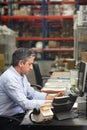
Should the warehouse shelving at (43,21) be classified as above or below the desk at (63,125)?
below

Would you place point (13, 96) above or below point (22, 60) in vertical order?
below

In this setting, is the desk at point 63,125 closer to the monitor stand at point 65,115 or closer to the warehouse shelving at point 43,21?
the monitor stand at point 65,115

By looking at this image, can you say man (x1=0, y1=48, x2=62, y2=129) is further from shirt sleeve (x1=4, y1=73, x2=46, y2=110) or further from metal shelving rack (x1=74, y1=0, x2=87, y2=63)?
metal shelving rack (x1=74, y1=0, x2=87, y2=63)

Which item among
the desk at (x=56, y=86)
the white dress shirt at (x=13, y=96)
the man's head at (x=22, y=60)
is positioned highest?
the man's head at (x=22, y=60)

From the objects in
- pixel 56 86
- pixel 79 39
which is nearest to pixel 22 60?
pixel 56 86

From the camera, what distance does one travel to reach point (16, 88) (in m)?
3.27

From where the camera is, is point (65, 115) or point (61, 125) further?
point (65, 115)

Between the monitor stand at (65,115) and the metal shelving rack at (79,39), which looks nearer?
the monitor stand at (65,115)

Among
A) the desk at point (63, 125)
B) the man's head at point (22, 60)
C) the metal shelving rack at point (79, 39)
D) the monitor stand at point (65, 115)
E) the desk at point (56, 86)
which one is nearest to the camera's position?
the desk at point (63, 125)

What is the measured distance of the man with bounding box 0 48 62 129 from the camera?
325 cm

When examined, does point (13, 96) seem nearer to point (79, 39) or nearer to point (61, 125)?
point (61, 125)

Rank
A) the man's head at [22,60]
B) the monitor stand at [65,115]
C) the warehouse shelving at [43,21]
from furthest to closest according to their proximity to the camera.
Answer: the warehouse shelving at [43,21] → the man's head at [22,60] → the monitor stand at [65,115]

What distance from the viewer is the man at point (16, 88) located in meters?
3.25

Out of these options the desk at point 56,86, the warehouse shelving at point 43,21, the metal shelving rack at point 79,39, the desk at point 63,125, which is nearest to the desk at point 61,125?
the desk at point 63,125
